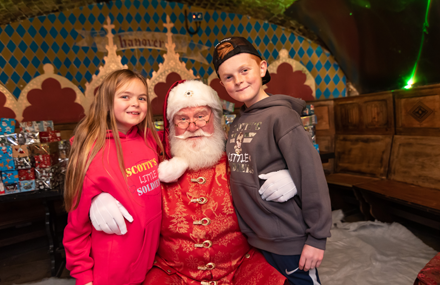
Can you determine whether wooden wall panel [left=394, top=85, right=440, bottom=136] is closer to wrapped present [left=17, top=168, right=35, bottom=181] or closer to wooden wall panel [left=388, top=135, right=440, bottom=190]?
wooden wall panel [left=388, top=135, right=440, bottom=190]

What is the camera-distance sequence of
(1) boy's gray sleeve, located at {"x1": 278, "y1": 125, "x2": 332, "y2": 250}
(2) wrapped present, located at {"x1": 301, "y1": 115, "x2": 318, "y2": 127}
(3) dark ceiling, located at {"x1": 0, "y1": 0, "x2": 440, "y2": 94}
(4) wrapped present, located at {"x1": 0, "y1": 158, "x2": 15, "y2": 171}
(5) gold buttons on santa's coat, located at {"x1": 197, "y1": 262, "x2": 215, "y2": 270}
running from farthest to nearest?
Answer: 1. (2) wrapped present, located at {"x1": 301, "y1": 115, "x2": 318, "y2": 127}
2. (3) dark ceiling, located at {"x1": 0, "y1": 0, "x2": 440, "y2": 94}
3. (4) wrapped present, located at {"x1": 0, "y1": 158, "x2": 15, "y2": 171}
4. (5) gold buttons on santa's coat, located at {"x1": 197, "y1": 262, "x2": 215, "y2": 270}
5. (1) boy's gray sleeve, located at {"x1": 278, "y1": 125, "x2": 332, "y2": 250}

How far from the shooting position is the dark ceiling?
2693 millimetres

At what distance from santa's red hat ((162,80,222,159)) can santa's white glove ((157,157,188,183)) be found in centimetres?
18

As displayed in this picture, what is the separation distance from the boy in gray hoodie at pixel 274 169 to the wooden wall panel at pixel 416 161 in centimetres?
207

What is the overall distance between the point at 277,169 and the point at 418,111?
8.01 feet

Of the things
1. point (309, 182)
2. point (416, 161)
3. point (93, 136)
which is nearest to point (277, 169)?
point (309, 182)

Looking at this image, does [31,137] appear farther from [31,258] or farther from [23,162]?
[31,258]

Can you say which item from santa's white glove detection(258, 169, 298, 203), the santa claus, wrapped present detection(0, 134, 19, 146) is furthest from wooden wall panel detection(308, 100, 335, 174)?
wrapped present detection(0, 134, 19, 146)

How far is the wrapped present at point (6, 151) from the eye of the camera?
230 centimetres

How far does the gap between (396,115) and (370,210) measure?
118 cm

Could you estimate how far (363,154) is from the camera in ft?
11.0

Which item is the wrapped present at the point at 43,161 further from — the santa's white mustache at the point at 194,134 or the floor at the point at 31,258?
→ the santa's white mustache at the point at 194,134

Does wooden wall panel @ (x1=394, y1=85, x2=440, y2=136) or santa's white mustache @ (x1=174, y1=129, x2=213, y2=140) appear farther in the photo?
wooden wall panel @ (x1=394, y1=85, x2=440, y2=136)

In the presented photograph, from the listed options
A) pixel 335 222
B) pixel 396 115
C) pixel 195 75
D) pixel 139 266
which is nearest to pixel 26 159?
pixel 139 266
